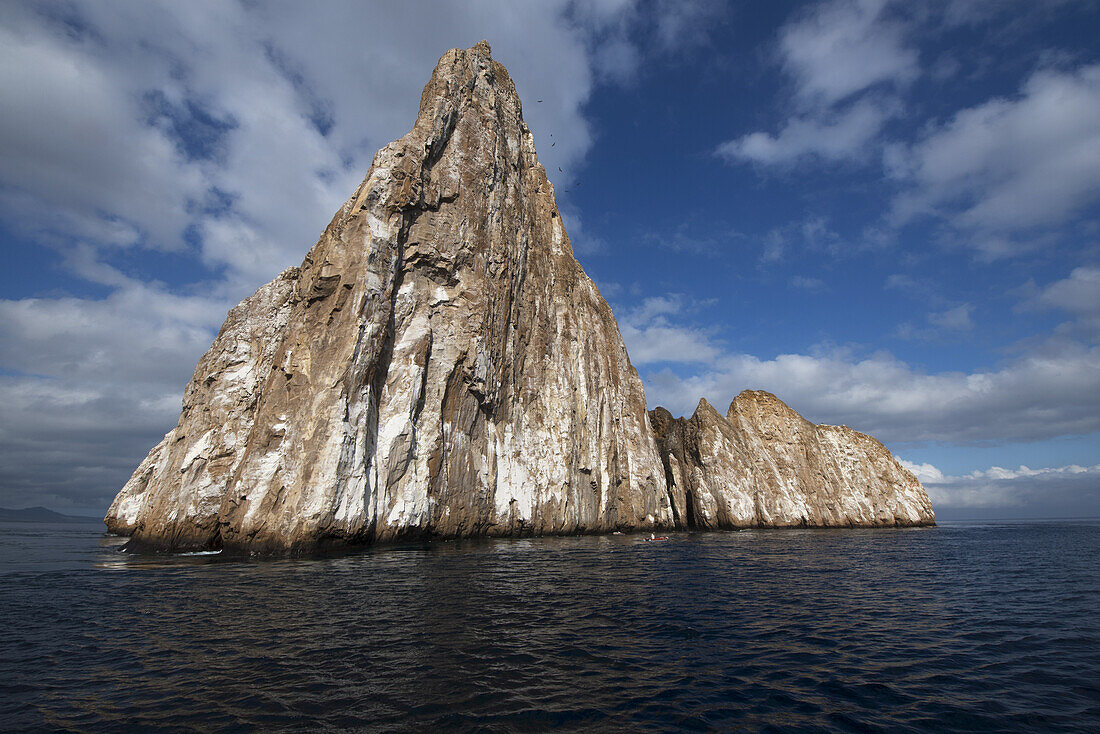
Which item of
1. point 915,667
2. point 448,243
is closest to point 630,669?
point 915,667

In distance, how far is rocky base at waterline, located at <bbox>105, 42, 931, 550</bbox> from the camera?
105 feet

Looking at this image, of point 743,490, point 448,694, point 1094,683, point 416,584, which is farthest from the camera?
point 743,490

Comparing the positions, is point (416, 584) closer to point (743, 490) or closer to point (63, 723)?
point (63, 723)

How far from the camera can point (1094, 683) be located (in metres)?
10.2

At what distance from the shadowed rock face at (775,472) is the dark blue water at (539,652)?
1783 inches

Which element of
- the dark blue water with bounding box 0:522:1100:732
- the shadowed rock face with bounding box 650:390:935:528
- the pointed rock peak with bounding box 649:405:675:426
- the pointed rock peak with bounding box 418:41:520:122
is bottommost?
the dark blue water with bounding box 0:522:1100:732

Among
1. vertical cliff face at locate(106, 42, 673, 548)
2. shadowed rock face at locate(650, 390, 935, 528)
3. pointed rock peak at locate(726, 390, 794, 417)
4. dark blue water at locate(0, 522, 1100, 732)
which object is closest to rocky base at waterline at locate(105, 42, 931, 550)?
vertical cliff face at locate(106, 42, 673, 548)

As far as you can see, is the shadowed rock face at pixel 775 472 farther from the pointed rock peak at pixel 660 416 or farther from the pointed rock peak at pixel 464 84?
the pointed rock peak at pixel 464 84

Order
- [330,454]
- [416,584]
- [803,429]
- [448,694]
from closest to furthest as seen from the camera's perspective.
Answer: [448,694]
[416,584]
[330,454]
[803,429]

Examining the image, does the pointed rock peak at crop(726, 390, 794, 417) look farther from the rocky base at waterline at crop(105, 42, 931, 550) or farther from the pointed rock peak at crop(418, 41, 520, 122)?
the pointed rock peak at crop(418, 41, 520, 122)

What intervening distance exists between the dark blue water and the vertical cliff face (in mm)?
10637

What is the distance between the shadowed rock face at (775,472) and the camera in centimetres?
6781

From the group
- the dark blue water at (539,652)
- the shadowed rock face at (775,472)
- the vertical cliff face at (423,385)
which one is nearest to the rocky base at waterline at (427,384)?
the vertical cliff face at (423,385)

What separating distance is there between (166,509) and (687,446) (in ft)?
192
